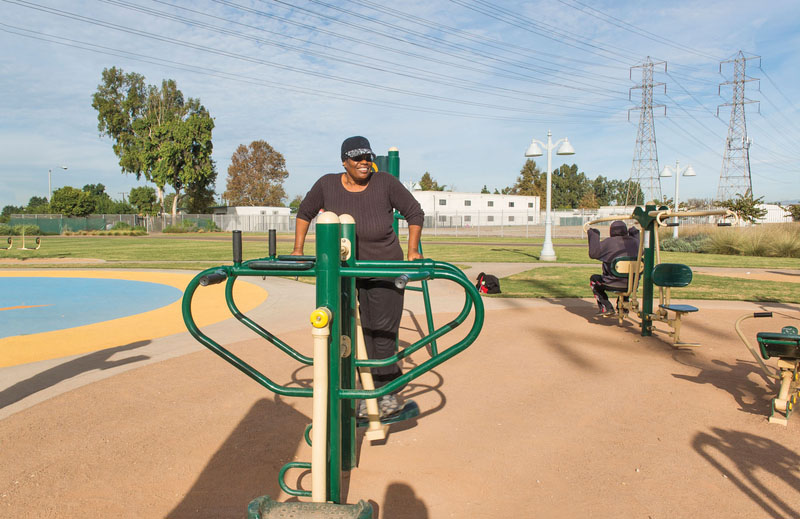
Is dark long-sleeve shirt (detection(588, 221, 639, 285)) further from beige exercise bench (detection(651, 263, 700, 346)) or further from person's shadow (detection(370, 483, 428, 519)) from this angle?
person's shadow (detection(370, 483, 428, 519))

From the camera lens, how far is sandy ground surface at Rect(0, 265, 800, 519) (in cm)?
244

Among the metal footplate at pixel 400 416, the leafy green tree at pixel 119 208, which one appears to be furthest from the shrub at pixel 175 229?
the metal footplate at pixel 400 416

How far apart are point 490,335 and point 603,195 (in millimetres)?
112408

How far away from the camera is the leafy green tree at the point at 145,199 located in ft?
162

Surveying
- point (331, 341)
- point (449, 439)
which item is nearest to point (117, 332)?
point (449, 439)

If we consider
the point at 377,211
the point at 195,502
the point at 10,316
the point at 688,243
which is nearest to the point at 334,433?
the point at 195,502

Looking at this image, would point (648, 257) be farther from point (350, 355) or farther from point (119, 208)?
point (119, 208)

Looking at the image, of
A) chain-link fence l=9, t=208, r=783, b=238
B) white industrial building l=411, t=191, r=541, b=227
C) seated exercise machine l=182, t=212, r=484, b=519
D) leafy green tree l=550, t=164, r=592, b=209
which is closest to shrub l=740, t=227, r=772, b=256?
chain-link fence l=9, t=208, r=783, b=238

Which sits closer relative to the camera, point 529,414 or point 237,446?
point 237,446

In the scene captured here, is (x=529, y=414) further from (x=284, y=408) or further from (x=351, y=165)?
(x=351, y=165)

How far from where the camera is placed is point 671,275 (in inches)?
210

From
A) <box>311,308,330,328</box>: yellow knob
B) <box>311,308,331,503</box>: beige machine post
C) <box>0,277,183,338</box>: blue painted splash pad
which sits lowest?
<box>0,277,183,338</box>: blue painted splash pad

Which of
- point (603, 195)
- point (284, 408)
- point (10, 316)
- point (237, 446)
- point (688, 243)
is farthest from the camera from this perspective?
point (603, 195)

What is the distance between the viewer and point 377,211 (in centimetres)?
314
